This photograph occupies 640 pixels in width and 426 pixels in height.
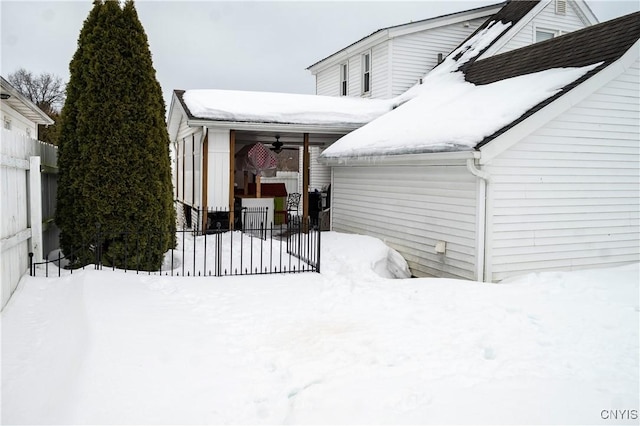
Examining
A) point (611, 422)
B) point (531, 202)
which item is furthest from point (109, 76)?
point (611, 422)

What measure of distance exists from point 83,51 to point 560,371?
842cm

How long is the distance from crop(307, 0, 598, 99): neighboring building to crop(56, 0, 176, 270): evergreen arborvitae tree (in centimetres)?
1066

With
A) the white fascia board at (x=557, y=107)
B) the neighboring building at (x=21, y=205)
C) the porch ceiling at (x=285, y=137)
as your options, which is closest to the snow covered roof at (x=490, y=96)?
the white fascia board at (x=557, y=107)

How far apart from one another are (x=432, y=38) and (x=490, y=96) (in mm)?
8511

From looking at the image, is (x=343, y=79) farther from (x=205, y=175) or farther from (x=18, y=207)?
(x=18, y=207)

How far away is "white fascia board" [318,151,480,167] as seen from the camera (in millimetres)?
8459

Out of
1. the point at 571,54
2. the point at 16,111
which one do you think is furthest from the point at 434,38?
the point at 16,111

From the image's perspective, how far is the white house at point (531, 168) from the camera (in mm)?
8602

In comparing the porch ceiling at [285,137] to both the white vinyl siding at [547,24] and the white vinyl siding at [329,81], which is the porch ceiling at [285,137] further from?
the white vinyl siding at [547,24]

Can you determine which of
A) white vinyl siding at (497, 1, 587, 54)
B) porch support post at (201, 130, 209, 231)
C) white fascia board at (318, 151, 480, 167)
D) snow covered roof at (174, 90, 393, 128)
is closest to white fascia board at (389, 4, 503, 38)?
white vinyl siding at (497, 1, 587, 54)

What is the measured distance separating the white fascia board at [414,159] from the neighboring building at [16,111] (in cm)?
896

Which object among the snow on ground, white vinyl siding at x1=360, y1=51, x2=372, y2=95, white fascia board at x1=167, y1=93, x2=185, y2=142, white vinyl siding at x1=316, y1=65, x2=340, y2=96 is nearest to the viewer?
the snow on ground

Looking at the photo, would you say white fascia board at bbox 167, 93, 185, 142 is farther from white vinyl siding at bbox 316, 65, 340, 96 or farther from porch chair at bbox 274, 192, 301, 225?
white vinyl siding at bbox 316, 65, 340, 96

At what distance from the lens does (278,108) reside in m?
14.6
